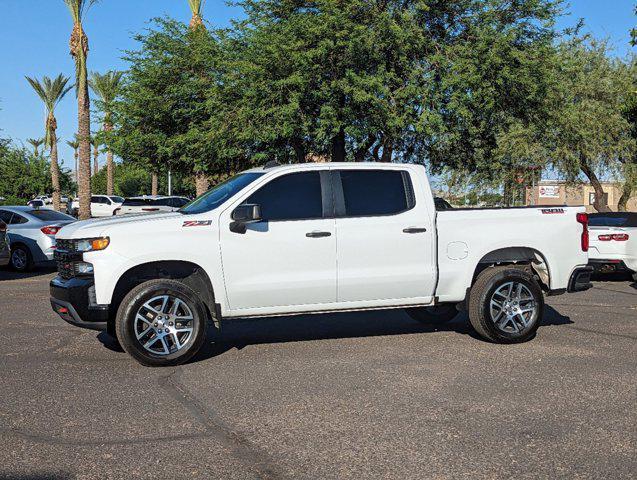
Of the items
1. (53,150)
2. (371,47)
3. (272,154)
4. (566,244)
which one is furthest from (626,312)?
(53,150)

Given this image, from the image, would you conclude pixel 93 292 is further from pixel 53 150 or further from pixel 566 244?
pixel 53 150

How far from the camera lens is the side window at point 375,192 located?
759cm

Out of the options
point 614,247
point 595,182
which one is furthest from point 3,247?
point 595,182

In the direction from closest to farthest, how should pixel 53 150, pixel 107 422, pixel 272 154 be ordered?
pixel 107 422 → pixel 272 154 → pixel 53 150

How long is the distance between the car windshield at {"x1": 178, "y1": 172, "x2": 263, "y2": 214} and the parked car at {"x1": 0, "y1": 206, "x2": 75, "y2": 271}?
9.10 m

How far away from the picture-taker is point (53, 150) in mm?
49250

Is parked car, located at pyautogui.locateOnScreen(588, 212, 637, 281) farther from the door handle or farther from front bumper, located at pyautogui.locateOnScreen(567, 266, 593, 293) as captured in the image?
the door handle

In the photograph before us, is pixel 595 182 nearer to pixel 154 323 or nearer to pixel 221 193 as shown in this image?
pixel 221 193

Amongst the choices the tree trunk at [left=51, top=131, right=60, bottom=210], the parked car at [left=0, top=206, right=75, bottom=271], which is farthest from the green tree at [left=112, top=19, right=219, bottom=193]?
the tree trunk at [left=51, top=131, right=60, bottom=210]

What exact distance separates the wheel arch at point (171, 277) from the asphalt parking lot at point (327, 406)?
22.8 inches

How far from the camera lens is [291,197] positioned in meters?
7.43

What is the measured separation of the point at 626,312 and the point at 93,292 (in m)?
7.31

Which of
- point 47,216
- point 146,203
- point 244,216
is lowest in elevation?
point 47,216

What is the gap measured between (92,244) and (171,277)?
0.87 meters
